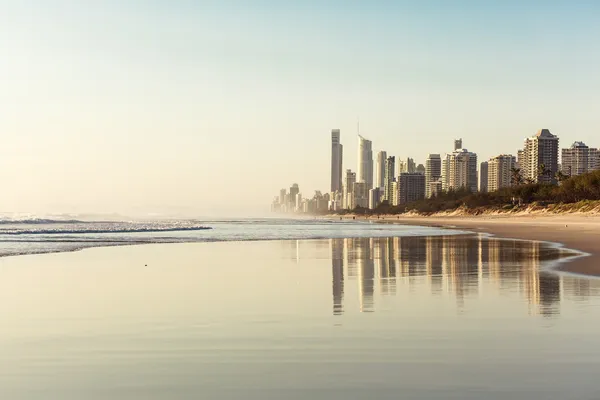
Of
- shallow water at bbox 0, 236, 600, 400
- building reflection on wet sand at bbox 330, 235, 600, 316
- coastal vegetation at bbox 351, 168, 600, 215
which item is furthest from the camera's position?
coastal vegetation at bbox 351, 168, 600, 215

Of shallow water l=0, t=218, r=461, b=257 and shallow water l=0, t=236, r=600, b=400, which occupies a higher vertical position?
shallow water l=0, t=236, r=600, b=400

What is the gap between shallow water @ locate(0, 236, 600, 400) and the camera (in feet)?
23.5

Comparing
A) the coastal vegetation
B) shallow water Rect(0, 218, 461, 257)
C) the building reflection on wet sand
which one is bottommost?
shallow water Rect(0, 218, 461, 257)

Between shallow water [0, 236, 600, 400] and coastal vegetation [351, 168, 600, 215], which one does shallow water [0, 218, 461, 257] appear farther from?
coastal vegetation [351, 168, 600, 215]

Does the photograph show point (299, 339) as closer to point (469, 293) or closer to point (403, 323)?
point (403, 323)

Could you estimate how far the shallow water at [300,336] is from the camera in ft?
23.5

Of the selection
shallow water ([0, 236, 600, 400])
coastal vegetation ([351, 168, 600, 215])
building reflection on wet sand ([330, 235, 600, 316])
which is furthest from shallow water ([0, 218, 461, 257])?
coastal vegetation ([351, 168, 600, 215])

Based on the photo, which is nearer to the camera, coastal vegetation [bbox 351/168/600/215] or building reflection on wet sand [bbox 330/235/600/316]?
building reflection on wet sand [bbox 330/235/600/316]

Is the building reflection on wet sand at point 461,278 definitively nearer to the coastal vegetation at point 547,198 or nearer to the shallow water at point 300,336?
the shallow water at point 300,336

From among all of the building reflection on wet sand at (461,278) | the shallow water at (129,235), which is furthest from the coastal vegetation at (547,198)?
the building reflection on wet sand at (461,278)

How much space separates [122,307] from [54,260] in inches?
537

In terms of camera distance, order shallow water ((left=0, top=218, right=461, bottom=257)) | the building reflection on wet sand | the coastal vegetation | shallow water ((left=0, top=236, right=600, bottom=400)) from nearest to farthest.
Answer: shallow water ((left=0, top=236, right=600, bottom=400))
the building reflection on wet sand
shallow water ((left=0, top=218, right=461, bottom=257))
the coastal vegetation

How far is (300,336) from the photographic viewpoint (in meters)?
9.97

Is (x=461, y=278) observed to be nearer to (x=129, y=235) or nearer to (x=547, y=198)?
(x=129, y=235)
